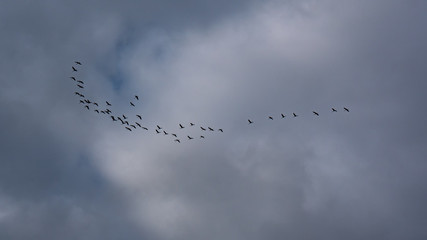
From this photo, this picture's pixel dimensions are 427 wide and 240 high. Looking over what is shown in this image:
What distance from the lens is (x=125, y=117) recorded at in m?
129

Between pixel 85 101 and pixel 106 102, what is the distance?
601 cm

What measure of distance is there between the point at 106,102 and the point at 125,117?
695 centimetres

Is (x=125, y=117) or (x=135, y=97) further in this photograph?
(x=125, y=117)

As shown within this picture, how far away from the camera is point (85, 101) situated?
122812 mm

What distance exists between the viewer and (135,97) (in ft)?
394

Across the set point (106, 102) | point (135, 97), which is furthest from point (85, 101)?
point (135, 97)

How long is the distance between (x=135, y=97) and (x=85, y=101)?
47.3 feet

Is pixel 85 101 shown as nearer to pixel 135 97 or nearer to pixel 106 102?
pixel 106 102

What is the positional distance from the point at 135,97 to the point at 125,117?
11.2 metres

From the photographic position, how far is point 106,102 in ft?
414

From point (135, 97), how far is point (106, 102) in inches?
436
